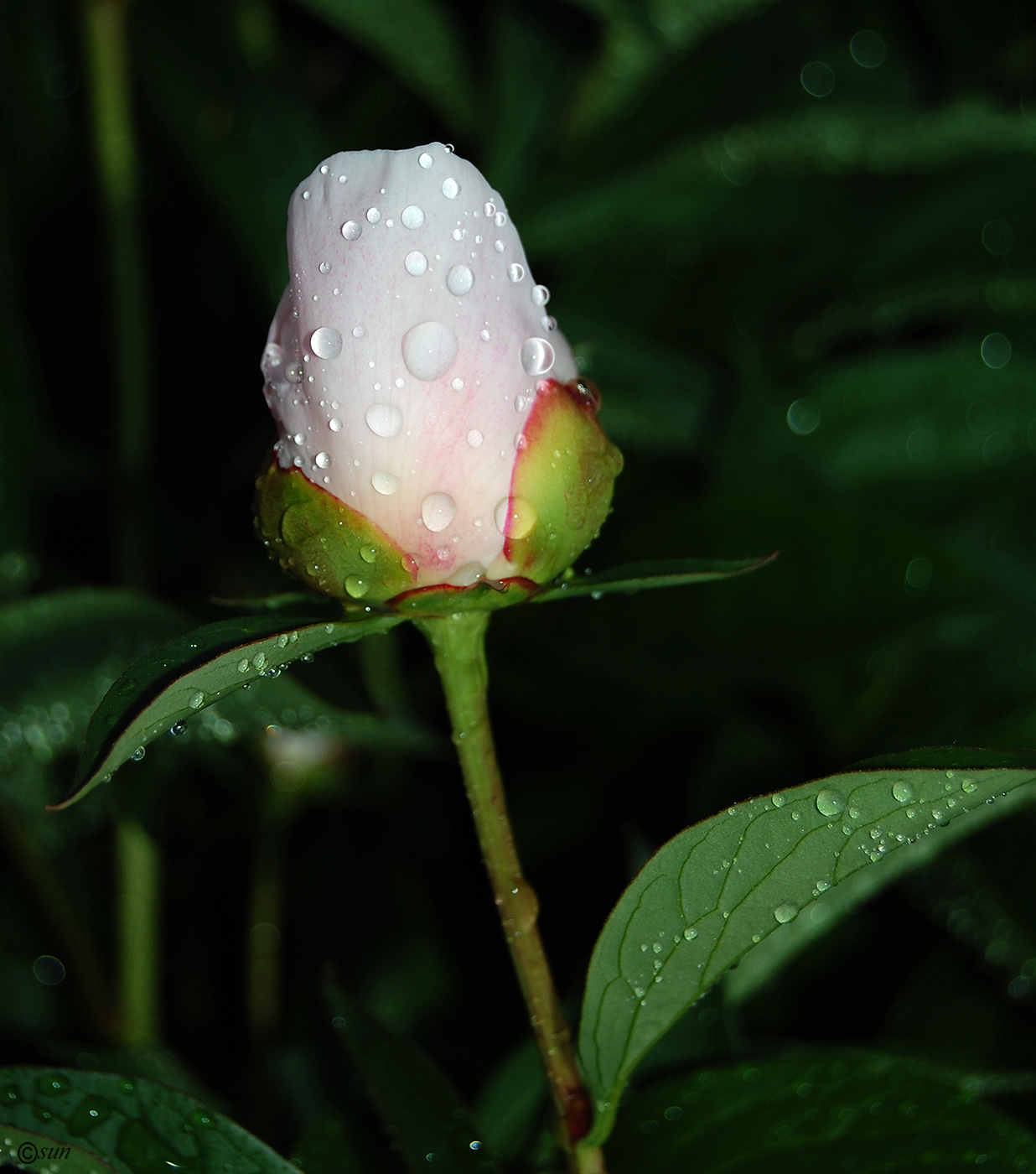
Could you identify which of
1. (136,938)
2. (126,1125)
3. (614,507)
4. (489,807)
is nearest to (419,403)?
(489,807)

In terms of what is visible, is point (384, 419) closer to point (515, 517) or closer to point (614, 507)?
point (515, 517)

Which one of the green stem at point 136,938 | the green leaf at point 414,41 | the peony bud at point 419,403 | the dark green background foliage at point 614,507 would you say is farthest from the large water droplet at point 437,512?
the green leaf at point 414,41

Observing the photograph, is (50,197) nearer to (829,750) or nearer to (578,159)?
(578,159)

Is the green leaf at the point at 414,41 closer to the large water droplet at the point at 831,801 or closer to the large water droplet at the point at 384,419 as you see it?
the large water droplet at the point at 384,419

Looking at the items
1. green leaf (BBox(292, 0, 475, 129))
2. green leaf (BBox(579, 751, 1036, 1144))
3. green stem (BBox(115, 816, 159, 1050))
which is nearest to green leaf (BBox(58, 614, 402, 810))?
green leaf (BBox(579, 751, 1036, 1144))

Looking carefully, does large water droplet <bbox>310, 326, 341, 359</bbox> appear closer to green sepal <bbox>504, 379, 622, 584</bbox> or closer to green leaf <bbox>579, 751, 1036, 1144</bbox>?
green sepal <bbox>504, 379, 622, 584</bbox>

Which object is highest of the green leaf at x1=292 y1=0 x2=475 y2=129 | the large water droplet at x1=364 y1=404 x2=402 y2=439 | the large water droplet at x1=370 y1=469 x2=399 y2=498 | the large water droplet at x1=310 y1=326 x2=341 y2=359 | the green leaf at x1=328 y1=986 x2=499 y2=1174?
the green leaf at x1=292 y1=0 x2=475 y2=129

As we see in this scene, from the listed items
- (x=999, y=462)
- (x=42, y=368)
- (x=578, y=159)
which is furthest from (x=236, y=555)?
(x=999, y=462)
